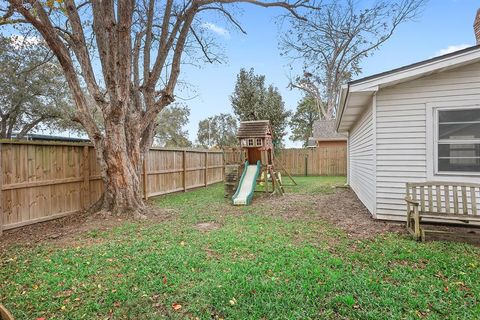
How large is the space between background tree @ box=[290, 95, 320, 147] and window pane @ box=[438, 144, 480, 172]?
30984 mm

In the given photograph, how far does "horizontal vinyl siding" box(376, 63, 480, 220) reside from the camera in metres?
5.04

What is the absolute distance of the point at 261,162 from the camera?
10.2 meters

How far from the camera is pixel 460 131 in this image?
199 inches

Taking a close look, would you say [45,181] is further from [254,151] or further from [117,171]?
[254,151]

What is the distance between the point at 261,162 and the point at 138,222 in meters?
5.44

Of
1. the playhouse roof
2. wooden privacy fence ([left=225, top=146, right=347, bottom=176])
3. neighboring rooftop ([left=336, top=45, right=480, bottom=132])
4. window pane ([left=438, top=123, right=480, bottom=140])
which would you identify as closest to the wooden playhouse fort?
the playhouse roof

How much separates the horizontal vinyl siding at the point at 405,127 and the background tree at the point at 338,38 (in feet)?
43.2

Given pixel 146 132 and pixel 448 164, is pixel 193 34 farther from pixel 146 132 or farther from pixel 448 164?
pixel 448 164

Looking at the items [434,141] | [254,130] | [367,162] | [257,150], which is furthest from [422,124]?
[257,150]

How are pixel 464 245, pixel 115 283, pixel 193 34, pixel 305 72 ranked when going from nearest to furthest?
pixel 115 283 → pixel 464 245 → pixel 193 34 → pixel 305 72

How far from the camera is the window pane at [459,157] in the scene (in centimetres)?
500

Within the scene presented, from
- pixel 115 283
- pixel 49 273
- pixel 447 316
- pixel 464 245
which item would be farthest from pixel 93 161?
pixel 464 245

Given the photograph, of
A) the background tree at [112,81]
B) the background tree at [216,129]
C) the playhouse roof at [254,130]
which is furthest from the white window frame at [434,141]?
the background tree at [216,129]

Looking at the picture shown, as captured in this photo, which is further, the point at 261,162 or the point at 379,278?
the point at 261,162
